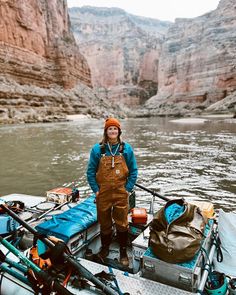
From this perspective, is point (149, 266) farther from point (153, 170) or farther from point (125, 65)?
point (125, 65)

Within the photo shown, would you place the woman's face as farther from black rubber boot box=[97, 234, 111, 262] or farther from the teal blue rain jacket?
black rubber boot box=[97, 234, 111, 262]

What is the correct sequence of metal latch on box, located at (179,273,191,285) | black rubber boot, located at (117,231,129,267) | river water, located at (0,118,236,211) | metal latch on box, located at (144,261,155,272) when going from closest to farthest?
metal latch on box, located at (179,273,191,285) < metal latch on box, located at (144,261,155,272) < black rubber boot, located at (117,231,129,267) < river water, located at (0,118,236,211)

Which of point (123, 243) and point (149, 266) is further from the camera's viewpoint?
point (123, 243)

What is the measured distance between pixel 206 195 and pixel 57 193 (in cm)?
453

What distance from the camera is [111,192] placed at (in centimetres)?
334

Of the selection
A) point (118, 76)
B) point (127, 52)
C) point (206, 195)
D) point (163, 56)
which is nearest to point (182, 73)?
point (163, 56)

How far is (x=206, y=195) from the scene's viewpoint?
7637mm

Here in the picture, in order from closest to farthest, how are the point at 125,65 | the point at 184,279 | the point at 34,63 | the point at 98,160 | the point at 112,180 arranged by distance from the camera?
1. the point at 184,279
2. the point at 112,180
3. the point at 98,160
4. the point at 34,63
5. the point at 125,65

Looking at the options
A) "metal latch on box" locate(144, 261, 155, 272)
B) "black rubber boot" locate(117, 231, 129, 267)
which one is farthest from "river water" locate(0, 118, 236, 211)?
"metal latch on box" locate(144, 261, 155, 272)

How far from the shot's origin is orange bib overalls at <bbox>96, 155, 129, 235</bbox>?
332cm

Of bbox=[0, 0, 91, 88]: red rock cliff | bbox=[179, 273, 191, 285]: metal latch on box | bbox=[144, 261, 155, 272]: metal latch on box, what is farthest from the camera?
bbox=[0, 0, 91, 88]: red rock cliff

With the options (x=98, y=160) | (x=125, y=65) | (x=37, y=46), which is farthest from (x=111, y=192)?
(x=125, y=65)

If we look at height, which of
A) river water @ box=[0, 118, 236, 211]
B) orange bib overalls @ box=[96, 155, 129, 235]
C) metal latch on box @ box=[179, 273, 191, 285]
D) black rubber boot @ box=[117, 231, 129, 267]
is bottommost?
river water @ box=[0, 118, 236, 211]

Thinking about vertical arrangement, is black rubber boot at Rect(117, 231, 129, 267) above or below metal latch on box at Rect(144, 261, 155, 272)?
below
